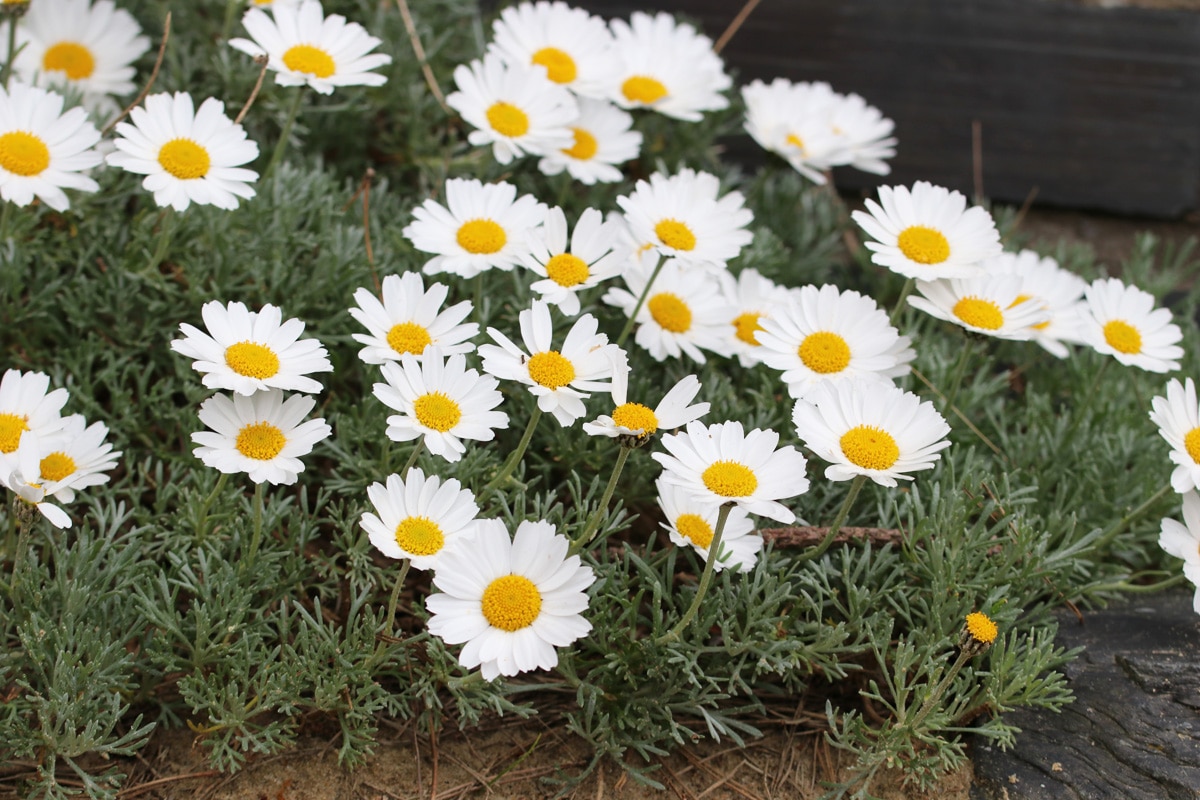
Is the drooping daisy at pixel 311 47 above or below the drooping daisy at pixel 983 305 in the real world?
above

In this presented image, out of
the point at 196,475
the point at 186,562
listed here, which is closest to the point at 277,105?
the point at 196,475

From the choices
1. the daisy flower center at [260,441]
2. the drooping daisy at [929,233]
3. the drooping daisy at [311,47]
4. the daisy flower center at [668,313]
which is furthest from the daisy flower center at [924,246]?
the daisy flower center at [260,441]

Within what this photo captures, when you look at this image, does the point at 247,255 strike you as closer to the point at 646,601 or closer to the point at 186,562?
the point at 186,562

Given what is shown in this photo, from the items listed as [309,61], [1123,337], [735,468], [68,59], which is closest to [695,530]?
[735,468]

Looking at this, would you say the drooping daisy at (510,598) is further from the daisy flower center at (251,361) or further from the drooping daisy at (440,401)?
the daisy flower center at (251,361)

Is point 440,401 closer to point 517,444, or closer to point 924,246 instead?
point 517,444

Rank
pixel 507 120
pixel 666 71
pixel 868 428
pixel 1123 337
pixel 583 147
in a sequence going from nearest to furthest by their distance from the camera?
1. pixel 868 428
2. pixel 1123 337
3. pixel 507 120
4. pixel 583 147
5. pixel 666 71

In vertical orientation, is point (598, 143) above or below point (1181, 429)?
above
